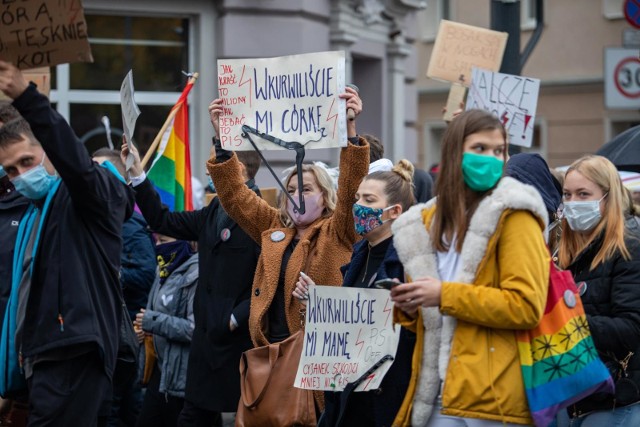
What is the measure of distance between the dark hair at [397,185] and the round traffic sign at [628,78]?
6.12 metres

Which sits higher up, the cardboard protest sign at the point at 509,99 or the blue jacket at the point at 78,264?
the cardboard protest sign at the point at 509,99

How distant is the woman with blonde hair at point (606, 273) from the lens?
5.18 metres

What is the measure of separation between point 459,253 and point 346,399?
1.18 m

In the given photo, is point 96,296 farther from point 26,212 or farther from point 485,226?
point 485,226

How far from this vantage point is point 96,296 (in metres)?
5.06

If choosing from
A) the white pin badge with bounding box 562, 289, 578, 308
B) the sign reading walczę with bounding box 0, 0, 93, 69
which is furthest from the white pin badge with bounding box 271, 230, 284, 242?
the white pin badge with bounding box 562, 289, 578, 308

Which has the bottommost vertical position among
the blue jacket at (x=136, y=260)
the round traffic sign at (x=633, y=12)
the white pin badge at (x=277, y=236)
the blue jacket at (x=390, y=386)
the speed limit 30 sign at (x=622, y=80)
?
the blue jacket at (x=390, y=386)

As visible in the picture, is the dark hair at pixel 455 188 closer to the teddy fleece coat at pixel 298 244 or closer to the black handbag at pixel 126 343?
the teddy fleece coat at pixel 298 244

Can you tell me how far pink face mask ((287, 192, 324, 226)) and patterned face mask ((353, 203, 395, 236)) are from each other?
2.45 feet

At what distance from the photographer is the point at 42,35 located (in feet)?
16.0

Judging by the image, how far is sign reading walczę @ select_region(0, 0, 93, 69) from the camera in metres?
4.86

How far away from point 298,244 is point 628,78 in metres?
6.08

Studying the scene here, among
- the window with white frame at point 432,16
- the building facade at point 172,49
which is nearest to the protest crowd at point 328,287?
the building facade at point 172,49

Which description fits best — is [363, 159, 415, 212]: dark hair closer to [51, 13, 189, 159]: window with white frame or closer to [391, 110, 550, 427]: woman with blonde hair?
[391, 110, 550, 427]: woman with blonde hair
